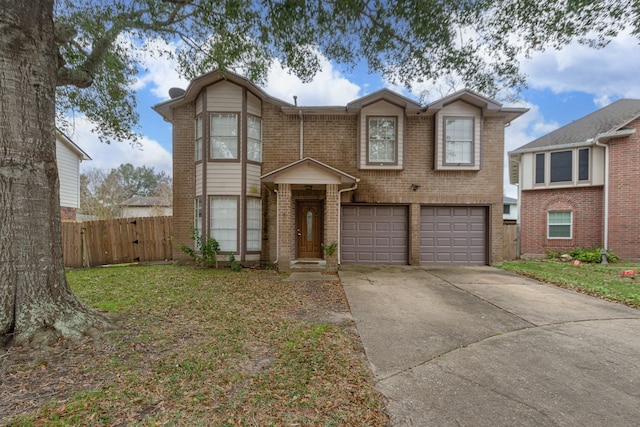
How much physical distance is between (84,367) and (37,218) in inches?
75.1

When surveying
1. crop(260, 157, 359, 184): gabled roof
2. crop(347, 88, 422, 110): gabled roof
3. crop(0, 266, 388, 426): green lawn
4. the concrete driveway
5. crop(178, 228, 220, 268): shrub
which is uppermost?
crop(347, 88, 422, 110): gabled roof

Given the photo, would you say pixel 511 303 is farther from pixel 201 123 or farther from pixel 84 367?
pixel 201 123

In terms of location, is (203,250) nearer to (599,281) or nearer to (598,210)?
(599,281)

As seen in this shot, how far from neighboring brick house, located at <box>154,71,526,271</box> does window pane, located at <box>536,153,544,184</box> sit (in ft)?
17.1

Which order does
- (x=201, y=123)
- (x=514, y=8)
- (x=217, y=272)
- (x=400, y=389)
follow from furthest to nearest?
Result: (x=201, y=123) → (x=217, y=272) → (x=514, y=8) → (x=400, y=389)

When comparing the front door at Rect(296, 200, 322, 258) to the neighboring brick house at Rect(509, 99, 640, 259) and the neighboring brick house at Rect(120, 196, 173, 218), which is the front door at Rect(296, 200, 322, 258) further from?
the neighboring brick house at Rect(120, 196, 173, 218)

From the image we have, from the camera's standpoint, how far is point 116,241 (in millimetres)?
10672

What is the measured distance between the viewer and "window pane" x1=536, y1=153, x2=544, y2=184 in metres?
13.4

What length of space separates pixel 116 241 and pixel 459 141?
13305 mm

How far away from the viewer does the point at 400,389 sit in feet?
8.82

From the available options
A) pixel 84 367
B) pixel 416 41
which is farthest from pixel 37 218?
pixel 416 41

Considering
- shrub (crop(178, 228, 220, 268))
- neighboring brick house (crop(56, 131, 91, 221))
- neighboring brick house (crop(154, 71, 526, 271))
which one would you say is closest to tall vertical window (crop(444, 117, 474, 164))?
neighboring brick house (crop(154, 71, 526, 271))

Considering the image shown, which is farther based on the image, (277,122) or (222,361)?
(277,122)

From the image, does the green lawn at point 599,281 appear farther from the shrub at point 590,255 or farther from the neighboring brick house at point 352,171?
the shrub at point 590,255
